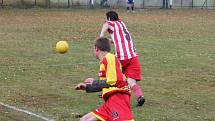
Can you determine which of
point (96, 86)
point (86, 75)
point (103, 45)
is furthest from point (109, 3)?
point (96, 86)

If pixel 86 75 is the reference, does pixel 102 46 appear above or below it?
above

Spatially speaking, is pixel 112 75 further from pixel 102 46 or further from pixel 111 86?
pixel 102 46

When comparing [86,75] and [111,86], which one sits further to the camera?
[86,75]

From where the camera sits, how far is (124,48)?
10.6m

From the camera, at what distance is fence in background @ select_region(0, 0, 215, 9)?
5138 centimetres

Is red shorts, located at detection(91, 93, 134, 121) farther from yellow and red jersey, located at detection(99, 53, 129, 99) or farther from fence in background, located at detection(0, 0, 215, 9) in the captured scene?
fence in background, located at detection(0, 0, 215, 9)

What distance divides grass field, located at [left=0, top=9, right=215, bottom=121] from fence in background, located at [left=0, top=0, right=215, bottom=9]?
81.8 ft

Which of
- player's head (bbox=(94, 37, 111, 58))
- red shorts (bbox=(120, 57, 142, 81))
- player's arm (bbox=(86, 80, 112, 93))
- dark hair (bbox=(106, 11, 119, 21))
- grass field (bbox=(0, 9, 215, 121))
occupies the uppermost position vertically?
dark hair (bbox=(106, 11, 119, 21))

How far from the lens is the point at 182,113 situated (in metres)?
10.2

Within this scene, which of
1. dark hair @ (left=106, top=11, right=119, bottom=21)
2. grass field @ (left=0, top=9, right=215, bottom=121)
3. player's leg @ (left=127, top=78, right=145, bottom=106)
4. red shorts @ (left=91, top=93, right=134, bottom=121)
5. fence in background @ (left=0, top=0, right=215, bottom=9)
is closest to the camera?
red shorts @ (left=91, top=93, right=134, bottom=121)

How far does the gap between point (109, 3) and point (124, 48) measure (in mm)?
46596

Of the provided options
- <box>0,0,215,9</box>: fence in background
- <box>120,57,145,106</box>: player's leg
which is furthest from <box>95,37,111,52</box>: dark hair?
<box>0,0,215,9</box>: fence in background

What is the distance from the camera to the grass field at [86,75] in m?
10.4

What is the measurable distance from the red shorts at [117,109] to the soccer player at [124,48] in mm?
3216
